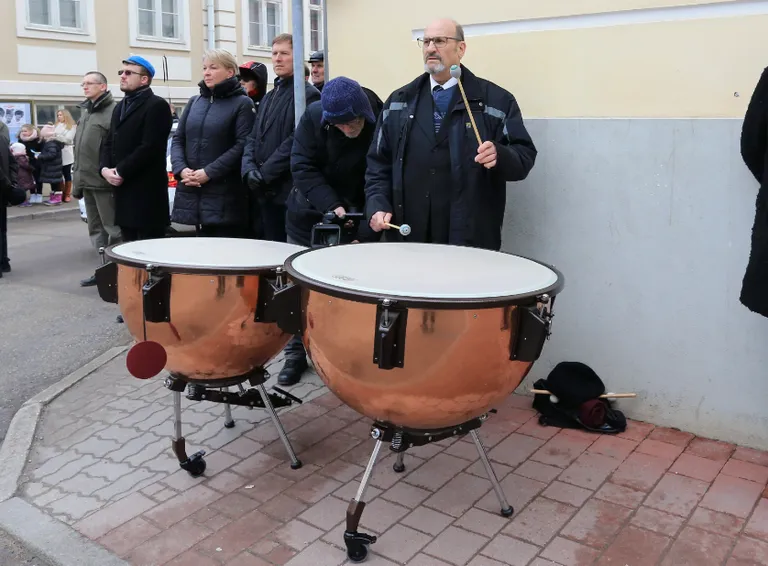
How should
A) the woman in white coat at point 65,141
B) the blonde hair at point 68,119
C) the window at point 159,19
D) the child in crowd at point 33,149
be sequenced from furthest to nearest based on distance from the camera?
1. the window at point 159,19
2. the blonde hair at point 68,119
3. the woman in white coat at point 65,141
4. the child in crowd at point 33,149

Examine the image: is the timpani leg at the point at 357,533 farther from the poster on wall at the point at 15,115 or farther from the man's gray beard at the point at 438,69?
the poster on wall at the point at 15,115

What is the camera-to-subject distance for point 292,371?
4.53 meters

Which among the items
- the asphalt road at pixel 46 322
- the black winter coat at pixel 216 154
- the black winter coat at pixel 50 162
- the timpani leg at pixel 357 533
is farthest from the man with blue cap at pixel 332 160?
the black winter coat at pixel 50 162

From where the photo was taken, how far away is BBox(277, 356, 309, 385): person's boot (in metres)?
4.50

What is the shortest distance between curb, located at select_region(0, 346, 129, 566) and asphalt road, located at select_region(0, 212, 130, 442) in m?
0.15

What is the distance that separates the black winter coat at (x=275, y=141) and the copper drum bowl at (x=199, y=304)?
1.36 metres

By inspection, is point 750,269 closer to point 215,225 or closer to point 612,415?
point 612,415

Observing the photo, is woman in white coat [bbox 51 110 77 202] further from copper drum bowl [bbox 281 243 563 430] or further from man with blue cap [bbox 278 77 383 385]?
copper drum bowl [bbox 281 243 563 430]

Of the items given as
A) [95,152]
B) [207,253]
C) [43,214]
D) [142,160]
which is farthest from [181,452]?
[43,214]

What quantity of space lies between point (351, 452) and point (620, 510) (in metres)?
1.20

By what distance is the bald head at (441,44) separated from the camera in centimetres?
350

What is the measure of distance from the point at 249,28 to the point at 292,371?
16685mm

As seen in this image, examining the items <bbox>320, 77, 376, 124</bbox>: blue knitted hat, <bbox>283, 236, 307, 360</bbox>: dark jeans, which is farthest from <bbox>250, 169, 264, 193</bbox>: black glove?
<bbox>320, 77, 376, 124</bbox>: blue knitted hat

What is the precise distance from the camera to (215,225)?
17.0 ft
